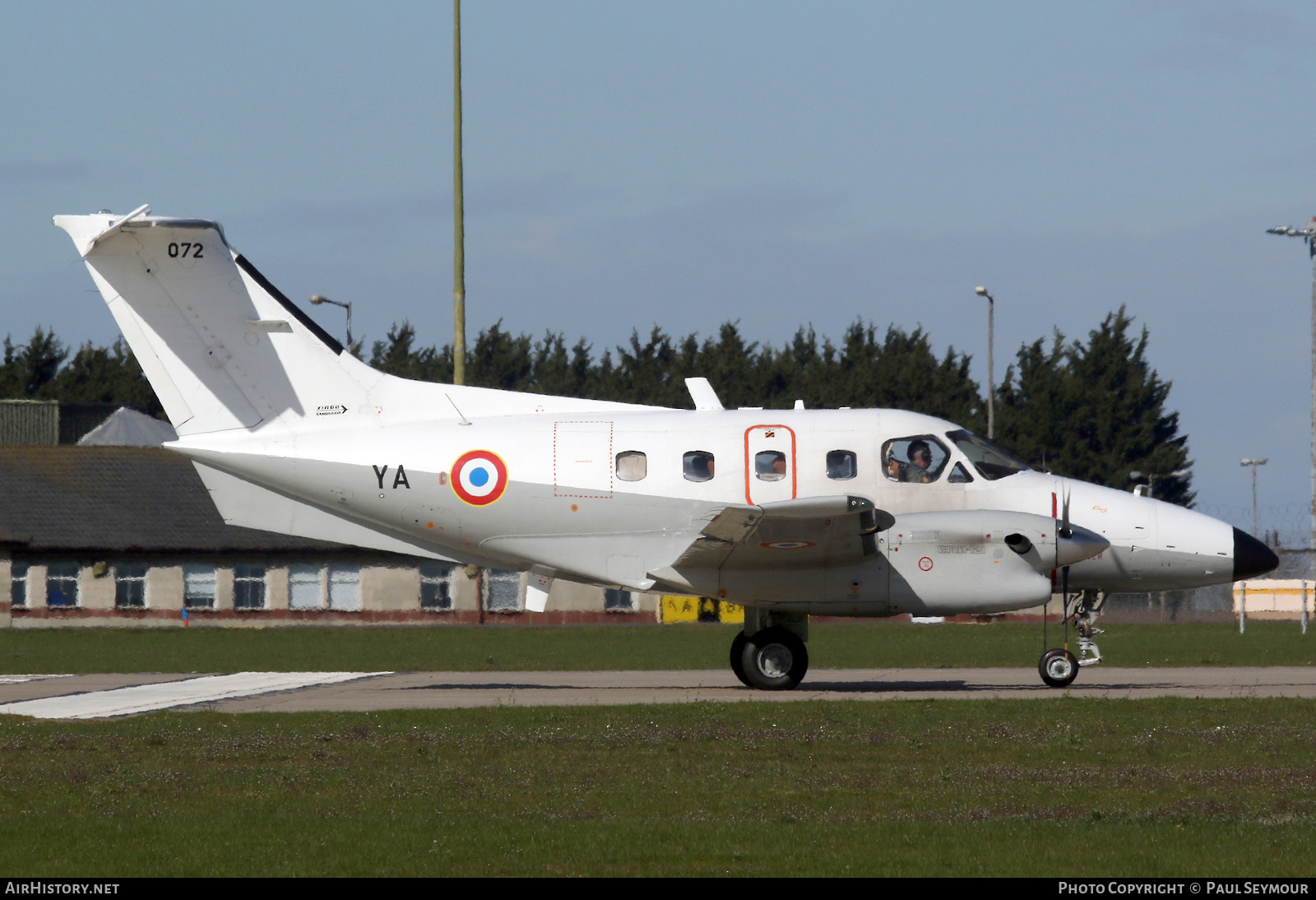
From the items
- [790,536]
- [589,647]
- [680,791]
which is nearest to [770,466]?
[790,536]

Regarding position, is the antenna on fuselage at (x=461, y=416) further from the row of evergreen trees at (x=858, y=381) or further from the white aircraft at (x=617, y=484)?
the row of evergreen trees at (x=858, y=381)

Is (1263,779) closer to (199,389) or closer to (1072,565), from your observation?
(1072,565)

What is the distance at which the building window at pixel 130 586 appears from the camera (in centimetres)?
4997

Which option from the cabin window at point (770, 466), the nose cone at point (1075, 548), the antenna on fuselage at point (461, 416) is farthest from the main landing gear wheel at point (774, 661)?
the antenna on fuselage at point (461, 416)

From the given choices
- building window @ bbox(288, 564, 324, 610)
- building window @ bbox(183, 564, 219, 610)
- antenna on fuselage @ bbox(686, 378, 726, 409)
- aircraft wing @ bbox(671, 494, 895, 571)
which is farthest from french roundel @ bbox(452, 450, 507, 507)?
building window @ bbox(183, 564, 219, 610)

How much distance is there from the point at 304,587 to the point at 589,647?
66.9ft

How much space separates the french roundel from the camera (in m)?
20.5

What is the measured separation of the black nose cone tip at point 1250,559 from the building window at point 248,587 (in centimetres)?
3736

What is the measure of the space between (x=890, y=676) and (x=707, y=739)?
30.2 feet

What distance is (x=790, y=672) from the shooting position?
20516mm

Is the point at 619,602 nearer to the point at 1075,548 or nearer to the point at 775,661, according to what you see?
the point at 775,661

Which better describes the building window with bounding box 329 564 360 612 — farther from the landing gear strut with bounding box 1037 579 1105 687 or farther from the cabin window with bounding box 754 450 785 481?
the landing gear strut with bounding box 1037 579 1105 687

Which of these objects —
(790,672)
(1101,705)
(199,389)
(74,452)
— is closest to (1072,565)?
(1101,705)
